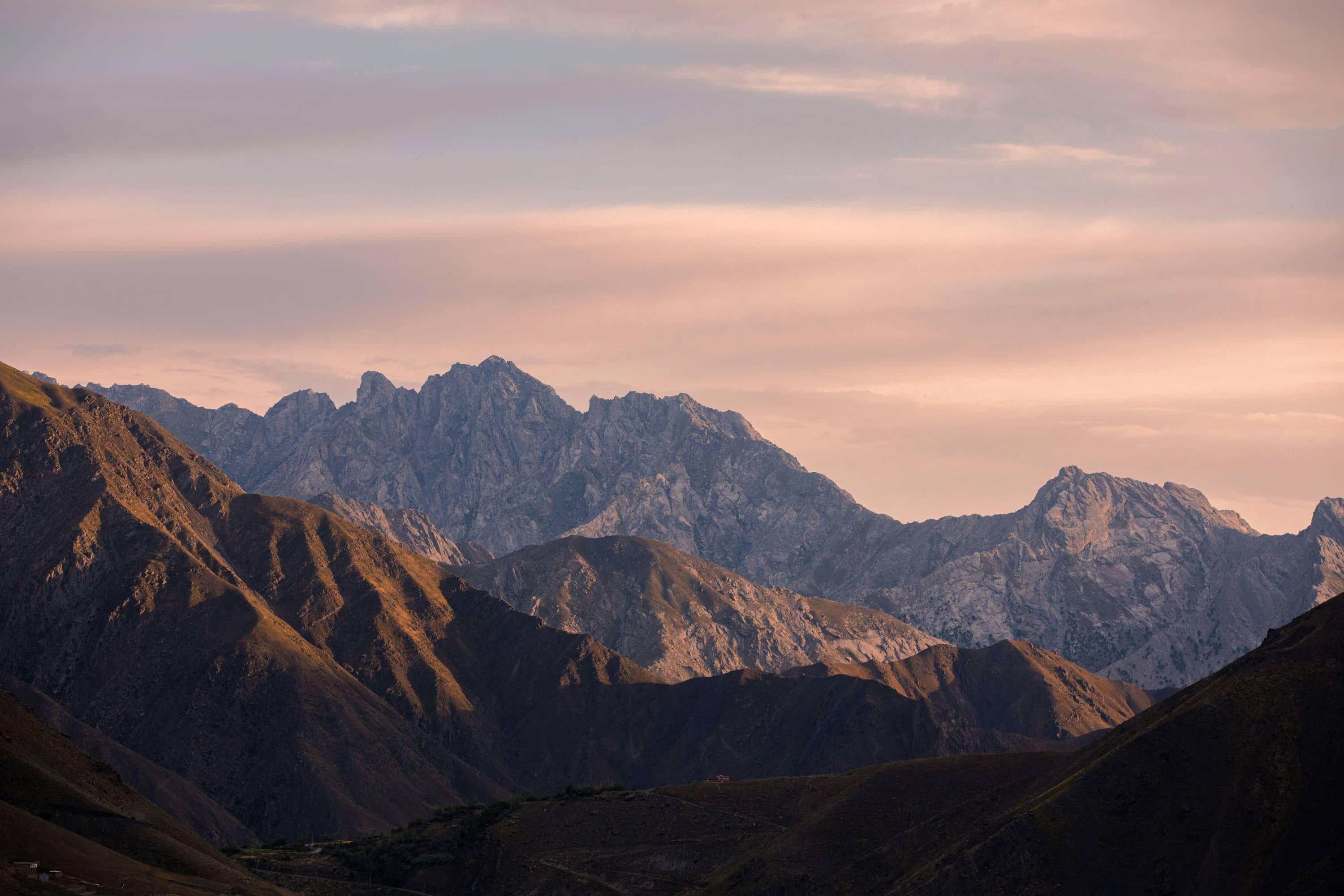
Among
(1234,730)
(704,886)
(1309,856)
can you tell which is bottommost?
(704,886)

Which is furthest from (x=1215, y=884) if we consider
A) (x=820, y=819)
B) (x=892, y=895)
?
(x=820, y=819)

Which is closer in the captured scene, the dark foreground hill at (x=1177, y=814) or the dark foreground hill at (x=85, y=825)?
the dark foreground hill at (x=85, y=825)

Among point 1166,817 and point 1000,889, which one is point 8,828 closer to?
point 1000,889

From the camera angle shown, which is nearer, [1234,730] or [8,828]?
[8,828]

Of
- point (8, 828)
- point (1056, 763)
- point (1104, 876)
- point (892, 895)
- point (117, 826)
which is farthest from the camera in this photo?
point (1056, 763)

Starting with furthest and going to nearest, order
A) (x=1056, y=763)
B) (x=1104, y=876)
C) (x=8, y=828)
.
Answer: (x=1056, y=763) < (x=1104, y=876) < (x=8, y=828)

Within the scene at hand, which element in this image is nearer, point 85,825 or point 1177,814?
point 85,825

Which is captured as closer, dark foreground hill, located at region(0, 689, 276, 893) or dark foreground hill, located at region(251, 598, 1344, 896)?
dark foreground hill, located at region(0, 689, 276, 893)

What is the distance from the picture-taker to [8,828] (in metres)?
115

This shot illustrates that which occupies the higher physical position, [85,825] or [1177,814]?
[1177,814]

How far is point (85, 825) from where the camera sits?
5359 inches

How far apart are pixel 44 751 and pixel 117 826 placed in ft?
42.3

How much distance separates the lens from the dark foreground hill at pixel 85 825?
386 feet

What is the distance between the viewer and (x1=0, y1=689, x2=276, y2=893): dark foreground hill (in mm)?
117688
